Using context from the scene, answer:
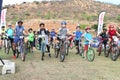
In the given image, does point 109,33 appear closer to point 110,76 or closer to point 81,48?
point 81,48

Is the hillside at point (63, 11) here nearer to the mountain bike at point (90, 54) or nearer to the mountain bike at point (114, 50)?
the mountain bike at point (114, 50)

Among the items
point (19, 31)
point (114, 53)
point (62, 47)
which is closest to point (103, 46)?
point (114, 53)

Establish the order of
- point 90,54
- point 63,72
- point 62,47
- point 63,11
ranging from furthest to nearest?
point 63,11 → point 90,54 → point 62,47 → point 63,72

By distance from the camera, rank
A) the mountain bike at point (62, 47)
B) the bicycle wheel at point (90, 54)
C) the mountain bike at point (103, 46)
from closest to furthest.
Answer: the mountain bike at point (62, 47) → the bicycle wheel at point (90, 54) → the mountain bike at point (103, 46)

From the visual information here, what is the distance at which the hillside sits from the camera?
7831 centimetres

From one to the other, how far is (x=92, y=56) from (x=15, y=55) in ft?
13.1

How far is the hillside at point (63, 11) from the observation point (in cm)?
7831

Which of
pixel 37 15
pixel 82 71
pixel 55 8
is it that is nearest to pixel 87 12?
pixel 55 8

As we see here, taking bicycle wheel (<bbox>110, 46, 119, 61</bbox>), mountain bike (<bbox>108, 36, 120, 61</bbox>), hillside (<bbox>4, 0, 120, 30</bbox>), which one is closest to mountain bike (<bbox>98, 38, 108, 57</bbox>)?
mountain bike (<bbox>108, 36, 120, 61</bbox>)

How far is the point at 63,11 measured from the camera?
285ft

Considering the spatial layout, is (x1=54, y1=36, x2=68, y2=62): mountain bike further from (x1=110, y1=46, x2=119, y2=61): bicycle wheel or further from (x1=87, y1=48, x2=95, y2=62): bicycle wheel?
(x1=110, y1=46, x2=119, y2=61): bicycle wheel

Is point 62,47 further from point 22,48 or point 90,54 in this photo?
point 22,48

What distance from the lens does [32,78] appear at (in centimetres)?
1201

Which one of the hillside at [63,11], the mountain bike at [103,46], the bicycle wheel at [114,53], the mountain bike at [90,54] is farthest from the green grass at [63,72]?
the hillside at [63,11]
